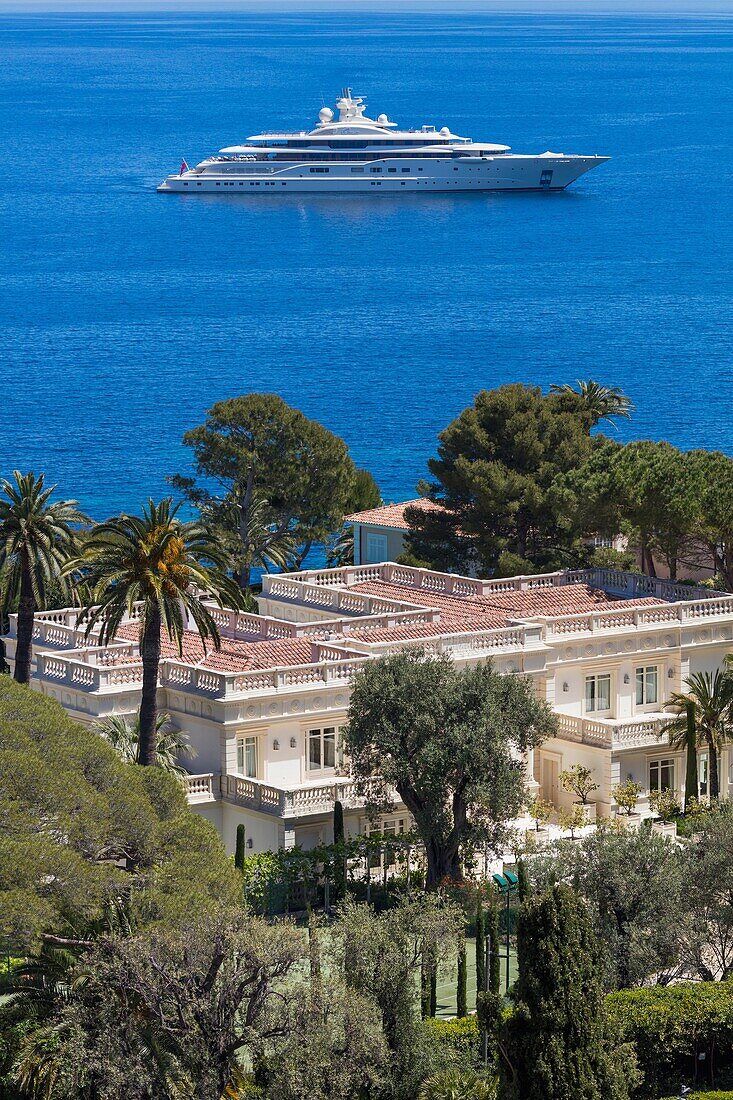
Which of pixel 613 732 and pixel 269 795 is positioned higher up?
pixel 613 732

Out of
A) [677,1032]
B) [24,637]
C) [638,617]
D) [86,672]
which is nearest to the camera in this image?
[677,1032]

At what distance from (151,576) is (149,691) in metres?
2.31

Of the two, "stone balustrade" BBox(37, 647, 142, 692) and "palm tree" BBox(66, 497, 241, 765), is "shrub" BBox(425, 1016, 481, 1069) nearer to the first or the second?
"palm tree" BBox(66, 497, 241, 765)

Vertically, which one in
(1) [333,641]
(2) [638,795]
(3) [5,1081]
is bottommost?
(3) [5,1081]

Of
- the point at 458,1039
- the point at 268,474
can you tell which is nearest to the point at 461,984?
the point at 458,1039

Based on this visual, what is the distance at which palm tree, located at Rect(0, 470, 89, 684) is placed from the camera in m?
43.0

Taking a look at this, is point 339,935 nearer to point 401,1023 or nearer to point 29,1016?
point 401,1023

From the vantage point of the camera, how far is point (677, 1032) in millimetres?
30156

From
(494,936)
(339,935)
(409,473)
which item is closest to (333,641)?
(494,936)

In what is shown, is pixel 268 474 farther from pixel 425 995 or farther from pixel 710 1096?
pixel 710 1096

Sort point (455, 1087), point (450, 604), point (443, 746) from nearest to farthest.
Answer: point (455, 1087)
point (443, 746)
point (450, 604)

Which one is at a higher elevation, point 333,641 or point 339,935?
point 333,641

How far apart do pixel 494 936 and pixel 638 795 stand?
12.9m

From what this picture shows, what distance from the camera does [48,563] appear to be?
4416cm
